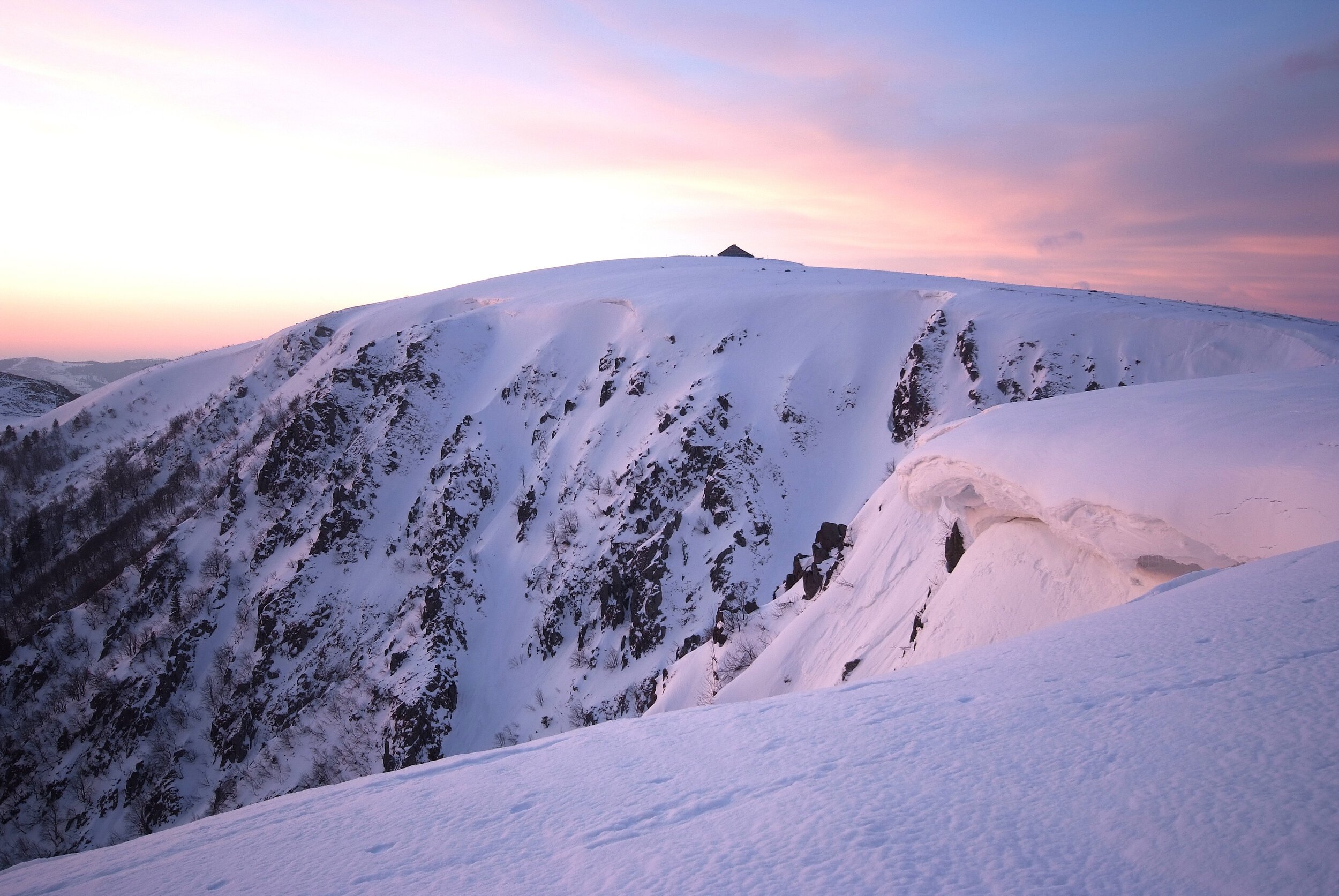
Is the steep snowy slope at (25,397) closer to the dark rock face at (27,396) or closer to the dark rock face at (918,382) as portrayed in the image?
the dark rock face at (27,396)

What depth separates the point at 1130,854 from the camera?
2328 mm

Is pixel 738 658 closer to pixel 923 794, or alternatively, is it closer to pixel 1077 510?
pixel 1077 510

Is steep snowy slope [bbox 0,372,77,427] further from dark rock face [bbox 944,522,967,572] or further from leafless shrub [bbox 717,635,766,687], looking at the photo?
dark rock face [bbox 944,522,967,572]

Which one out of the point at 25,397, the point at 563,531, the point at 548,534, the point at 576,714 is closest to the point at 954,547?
the point at 576,714

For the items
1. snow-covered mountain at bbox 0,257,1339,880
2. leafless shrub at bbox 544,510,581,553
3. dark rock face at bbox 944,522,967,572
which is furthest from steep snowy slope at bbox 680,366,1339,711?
leafless shrub at bbox 544,510,581,553

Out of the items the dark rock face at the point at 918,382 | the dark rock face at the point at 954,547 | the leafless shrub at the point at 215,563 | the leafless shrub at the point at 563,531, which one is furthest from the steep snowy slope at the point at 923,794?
the leafless shrub at the point at 215,563

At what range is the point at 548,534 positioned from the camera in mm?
34250

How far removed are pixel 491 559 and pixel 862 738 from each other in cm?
3281

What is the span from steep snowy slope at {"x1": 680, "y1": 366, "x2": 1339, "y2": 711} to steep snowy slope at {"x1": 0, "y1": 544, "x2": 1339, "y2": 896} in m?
1.31

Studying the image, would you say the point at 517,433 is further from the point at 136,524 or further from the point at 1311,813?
the point at 1311,813

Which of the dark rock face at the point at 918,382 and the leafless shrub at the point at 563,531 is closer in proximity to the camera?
the dark rock face at the point at 918,382

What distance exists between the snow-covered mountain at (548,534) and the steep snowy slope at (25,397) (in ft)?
200

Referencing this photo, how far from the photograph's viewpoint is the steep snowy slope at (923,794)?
2385 mm

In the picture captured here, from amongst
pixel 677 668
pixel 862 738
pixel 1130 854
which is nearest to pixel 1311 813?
pixel 1130 854
